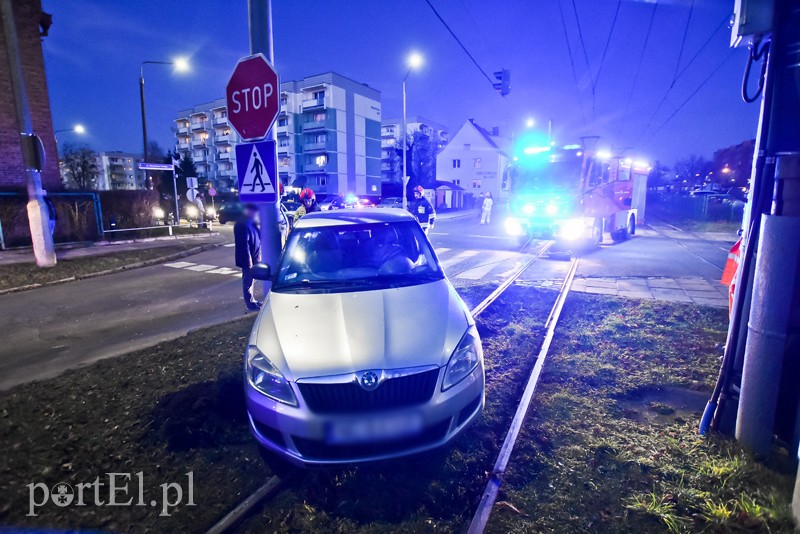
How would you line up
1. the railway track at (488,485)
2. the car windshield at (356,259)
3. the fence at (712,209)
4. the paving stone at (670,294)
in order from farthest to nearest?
the fence at (712,209) → the paving stone at (670,294) → the car windshield at (356,259) → the railway track at (488,485)

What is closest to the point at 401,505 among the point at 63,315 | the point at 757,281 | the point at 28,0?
the point at 757,281

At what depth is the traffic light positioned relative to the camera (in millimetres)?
13844

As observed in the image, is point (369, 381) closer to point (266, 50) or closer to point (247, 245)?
point (266, 50)

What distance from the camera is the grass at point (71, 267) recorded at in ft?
30.8

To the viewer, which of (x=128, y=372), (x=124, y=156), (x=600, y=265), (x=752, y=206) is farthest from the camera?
(x=124, y=156)

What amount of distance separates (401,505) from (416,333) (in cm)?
112

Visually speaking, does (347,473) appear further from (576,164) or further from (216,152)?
(216,152)

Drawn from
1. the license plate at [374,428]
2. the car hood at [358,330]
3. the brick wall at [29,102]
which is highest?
the brick wall at [29,102]

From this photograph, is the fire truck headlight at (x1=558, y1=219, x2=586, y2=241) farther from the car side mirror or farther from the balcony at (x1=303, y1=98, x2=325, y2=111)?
the balcony at (x1=303, y1=98, x2=325, y2=111)

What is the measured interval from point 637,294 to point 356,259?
652 centimetres

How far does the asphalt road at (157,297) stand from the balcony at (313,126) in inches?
1603

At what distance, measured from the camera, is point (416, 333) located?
9.48 feet

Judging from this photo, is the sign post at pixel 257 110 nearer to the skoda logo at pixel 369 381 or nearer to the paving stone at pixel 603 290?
the skoda logo at pixel 369 381
